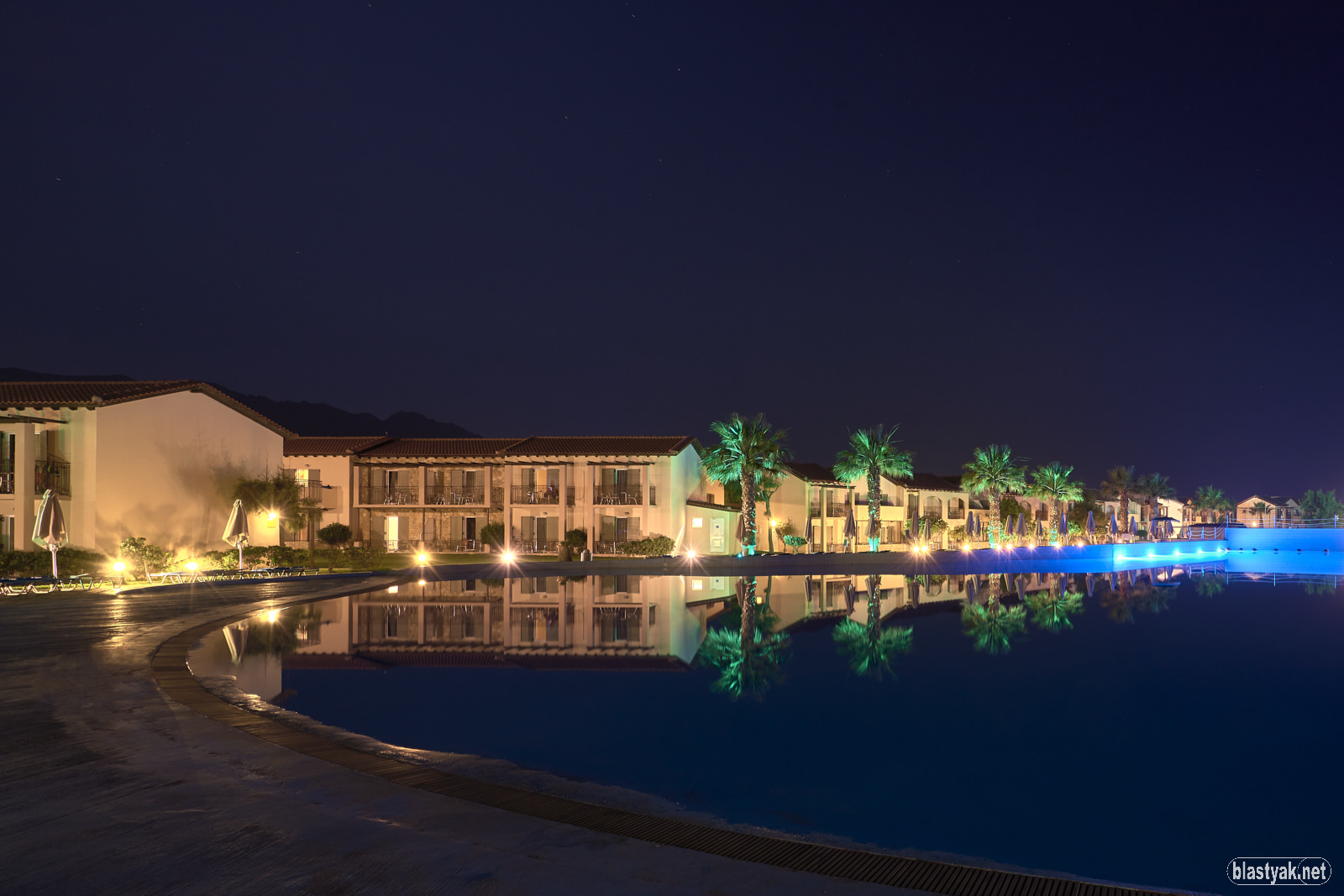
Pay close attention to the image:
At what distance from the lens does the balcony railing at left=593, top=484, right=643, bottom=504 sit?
4178 centimetres

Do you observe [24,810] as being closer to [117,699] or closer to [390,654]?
[117,699]

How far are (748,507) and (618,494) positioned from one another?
6.24m

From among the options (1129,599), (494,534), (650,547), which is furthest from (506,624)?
(494,534)

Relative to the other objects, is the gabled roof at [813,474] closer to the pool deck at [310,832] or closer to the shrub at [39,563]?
the shrub at [39,563]

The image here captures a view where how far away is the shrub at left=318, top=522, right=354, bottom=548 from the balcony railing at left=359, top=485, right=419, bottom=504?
11.6 feet

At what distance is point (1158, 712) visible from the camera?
11.1 m

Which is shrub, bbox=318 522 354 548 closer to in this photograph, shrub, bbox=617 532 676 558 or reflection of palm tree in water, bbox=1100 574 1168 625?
shrub, bbox=617 532 676 558

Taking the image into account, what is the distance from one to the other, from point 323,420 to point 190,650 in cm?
17977

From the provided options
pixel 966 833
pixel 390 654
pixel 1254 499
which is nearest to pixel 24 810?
pixel 966 833

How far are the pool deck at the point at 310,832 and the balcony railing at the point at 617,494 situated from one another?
33794 millimetres

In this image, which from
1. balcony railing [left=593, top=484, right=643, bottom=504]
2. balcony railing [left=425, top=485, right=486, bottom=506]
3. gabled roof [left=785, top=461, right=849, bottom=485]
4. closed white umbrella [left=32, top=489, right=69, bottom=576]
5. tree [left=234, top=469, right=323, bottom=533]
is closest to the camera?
closed white umbrella [left=32, top=489, right=69, bottom=576]

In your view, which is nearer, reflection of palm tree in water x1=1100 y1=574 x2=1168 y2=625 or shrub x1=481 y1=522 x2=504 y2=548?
reflection of palm tree in water x1=1100 y1=574 x2=1168 y2=625

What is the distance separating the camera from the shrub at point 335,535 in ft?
133

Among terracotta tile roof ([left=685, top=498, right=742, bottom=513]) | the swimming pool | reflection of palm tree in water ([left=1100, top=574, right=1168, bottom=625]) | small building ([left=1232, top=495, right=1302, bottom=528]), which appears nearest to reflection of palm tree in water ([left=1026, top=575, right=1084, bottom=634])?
the swimming pool
